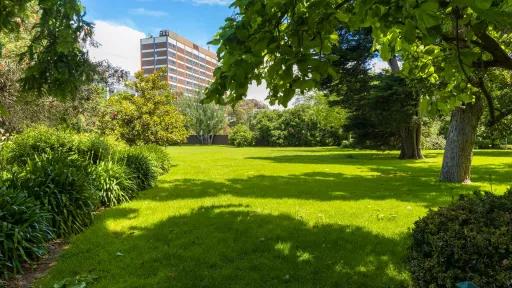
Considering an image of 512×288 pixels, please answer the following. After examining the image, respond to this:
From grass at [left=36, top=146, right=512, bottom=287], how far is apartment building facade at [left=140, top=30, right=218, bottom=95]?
115770 millimetres

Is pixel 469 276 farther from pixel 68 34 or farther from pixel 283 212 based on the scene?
pixel 283 212

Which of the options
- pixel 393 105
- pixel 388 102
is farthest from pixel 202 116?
pixel 393 105

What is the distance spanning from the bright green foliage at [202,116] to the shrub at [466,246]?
56817mm

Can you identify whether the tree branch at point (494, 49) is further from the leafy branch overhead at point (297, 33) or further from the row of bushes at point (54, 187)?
the row of bushes at point (54, 187)

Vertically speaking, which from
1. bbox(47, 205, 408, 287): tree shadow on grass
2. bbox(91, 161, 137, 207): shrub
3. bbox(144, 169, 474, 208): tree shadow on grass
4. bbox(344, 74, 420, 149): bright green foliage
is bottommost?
bbox(47, 205, 408, 287): tree shadow on grass

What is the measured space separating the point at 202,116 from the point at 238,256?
55239 millimetres

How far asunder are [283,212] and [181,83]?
14567cm

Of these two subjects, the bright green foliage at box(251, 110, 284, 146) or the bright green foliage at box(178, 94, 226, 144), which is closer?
the bright green foliage at box(251, 110, 284, 146)

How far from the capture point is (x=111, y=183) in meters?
9.68

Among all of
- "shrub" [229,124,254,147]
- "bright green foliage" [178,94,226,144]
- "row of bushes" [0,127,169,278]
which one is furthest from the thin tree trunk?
"bright green foliage" [178,94,226,144]

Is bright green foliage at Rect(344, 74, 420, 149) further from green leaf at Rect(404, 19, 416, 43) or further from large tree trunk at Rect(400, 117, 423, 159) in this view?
green leaf at Rect(404, 19, 416, 43)

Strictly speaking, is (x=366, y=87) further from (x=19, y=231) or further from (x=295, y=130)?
(x=295, y=130)

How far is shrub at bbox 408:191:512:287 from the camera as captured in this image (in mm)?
2812

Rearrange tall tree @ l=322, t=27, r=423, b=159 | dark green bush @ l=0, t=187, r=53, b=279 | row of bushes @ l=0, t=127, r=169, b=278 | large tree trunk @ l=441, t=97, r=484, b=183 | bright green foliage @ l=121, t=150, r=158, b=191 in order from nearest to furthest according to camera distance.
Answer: dark green bush @ l=0, t=187, r=53, b=279 < row of bushes @ l=0, t=127, r=169, b=278 < bright green foliage @ l=121, t=150, r=158, b=191 < large tree trunk @ l=441, t=97, r=484, b=183 < tall tree @ l=322, t=27, r=423, b=159
